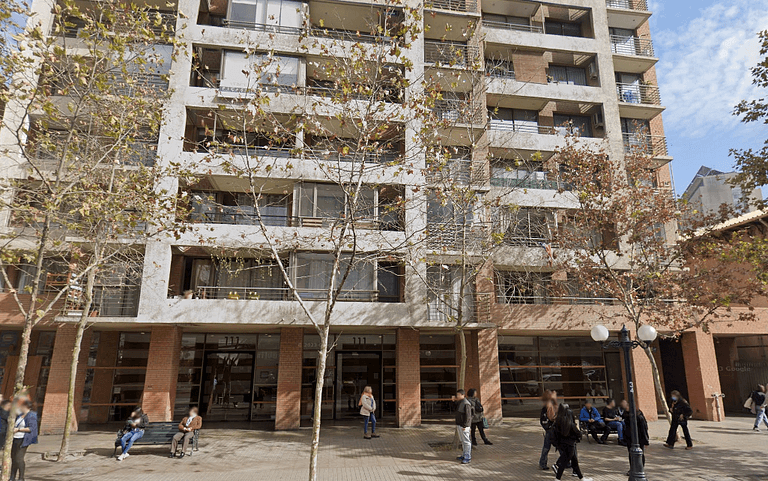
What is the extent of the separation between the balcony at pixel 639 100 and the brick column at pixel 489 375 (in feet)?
44.7

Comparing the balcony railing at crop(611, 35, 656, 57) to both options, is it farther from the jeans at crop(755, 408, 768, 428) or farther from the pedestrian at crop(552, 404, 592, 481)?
the pedestrian at crop(552, 404, 592, 481)

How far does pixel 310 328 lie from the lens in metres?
18.6

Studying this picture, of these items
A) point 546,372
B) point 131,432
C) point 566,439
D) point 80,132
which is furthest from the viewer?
point 546,372

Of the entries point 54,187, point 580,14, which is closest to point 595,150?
point 580,14

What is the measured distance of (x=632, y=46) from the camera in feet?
81.0

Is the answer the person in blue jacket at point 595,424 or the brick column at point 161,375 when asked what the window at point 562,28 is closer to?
the person in blue jacket at point 595,424

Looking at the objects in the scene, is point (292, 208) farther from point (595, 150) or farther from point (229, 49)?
point (595, 150)

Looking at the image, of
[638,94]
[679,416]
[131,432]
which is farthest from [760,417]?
[131,432]

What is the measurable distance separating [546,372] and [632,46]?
57.6ft

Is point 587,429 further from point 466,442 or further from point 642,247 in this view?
point 642,247

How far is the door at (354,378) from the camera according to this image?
63.5 feet

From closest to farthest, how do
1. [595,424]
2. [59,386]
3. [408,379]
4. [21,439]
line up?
[21,439] < [595,424] < [59,386] < [408,379]

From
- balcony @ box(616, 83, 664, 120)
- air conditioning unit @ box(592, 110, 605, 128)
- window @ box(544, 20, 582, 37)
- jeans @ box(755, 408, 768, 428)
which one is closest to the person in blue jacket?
jeans @ box(755, 408, 768, 428)

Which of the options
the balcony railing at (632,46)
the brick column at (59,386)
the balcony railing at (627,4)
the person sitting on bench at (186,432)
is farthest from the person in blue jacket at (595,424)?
the balcony railing at (627,4)
